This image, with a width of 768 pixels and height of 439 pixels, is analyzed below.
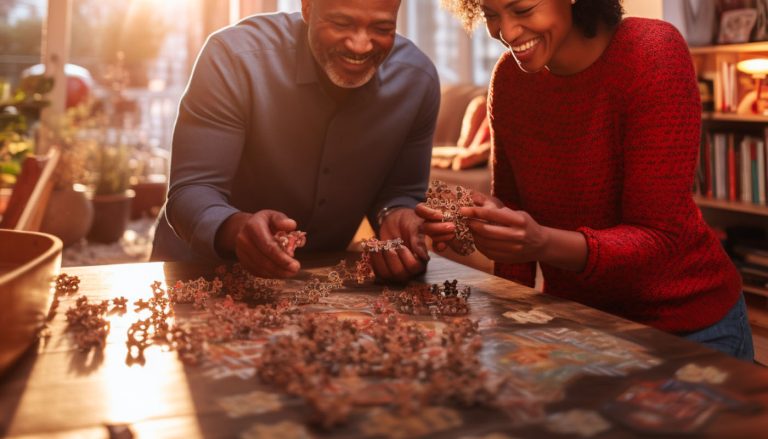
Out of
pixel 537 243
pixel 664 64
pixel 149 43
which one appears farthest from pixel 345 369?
pixel 149 43

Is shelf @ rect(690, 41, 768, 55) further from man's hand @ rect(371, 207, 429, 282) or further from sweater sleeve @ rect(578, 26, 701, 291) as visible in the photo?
man's hand @ rect(371, 207, 429, 282)

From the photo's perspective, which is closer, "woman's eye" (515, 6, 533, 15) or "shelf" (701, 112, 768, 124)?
"woman's eye" (515, 6, 533, 15)

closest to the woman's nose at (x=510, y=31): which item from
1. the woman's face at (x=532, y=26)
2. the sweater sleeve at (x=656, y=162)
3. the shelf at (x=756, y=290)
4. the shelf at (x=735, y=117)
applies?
the woman's face at (x=532, y=26)

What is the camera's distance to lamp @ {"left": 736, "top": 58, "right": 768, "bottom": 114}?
378cm

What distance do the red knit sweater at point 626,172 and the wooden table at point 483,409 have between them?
37 cm

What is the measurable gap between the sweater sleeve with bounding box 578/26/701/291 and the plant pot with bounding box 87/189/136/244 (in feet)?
17.2

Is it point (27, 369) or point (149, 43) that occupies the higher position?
point (149, 43)

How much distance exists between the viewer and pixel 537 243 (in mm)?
1396

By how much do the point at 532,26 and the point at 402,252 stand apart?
0.56m

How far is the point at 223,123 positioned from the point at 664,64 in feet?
3.42

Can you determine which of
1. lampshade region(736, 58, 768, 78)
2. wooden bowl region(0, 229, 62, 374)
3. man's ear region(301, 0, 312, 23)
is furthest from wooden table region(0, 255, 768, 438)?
lampshade region(736, 58, 768, 78)

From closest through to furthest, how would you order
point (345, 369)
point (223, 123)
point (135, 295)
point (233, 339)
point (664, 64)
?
point (345, 369) → point (233, 339) → point (135, 295) → point (664, 64) → point (223, 123)

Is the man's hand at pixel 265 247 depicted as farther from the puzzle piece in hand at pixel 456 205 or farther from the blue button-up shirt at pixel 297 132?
the blue button-up shirt at pixel 297 132

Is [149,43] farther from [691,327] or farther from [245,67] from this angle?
[691,327]
